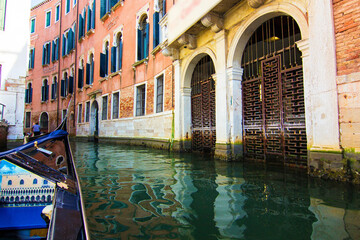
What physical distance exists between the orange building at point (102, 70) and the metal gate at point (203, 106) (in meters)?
0.87

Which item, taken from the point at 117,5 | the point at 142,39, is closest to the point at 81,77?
the point at 117,5

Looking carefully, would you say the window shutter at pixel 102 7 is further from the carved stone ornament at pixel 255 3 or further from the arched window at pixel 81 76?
the carved stone ornament at pixel 255 3

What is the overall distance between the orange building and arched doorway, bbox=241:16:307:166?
2.95m

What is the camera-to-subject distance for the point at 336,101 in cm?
290

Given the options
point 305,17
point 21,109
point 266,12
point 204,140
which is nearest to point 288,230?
point 305,17

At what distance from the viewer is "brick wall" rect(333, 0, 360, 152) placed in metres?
2.73

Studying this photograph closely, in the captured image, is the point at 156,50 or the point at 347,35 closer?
the point at 347,35

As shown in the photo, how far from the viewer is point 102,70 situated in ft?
39.8

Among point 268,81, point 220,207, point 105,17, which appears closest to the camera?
point 220,207

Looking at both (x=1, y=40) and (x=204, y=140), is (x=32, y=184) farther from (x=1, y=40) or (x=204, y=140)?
(x=1, y=40)

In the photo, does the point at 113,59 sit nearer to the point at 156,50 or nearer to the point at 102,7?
the point at 102,7

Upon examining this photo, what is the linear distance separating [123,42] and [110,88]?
2.43 m

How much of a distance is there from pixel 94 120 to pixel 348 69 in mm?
13072

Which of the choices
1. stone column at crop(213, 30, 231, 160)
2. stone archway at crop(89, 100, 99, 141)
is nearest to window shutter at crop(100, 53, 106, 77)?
stone archway at crop(89, 100, 99, 141)
